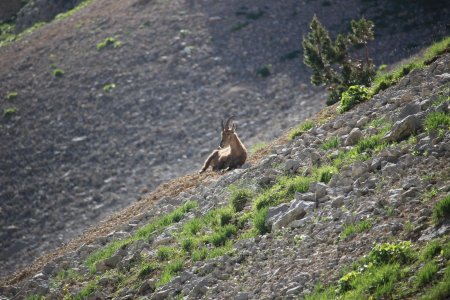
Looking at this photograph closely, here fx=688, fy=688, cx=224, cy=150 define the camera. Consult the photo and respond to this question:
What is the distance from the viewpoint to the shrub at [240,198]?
1349cm

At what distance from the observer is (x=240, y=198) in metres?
13.7

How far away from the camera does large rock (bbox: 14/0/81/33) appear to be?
1726 inches

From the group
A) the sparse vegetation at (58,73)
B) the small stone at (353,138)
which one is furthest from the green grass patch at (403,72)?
the sparse vegetation at (58,73)

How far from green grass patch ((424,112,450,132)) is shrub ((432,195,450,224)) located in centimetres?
241

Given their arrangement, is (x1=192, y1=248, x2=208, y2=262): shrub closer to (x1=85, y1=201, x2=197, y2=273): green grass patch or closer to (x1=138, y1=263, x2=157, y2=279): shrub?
(x1=138, y1=263, x2=157, y2=279): shrub

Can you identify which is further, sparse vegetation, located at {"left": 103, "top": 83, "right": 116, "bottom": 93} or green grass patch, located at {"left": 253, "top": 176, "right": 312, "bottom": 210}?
sparse vegetation, located at {"left": 103, "top": 83, "right": 116, "bottom": 93}


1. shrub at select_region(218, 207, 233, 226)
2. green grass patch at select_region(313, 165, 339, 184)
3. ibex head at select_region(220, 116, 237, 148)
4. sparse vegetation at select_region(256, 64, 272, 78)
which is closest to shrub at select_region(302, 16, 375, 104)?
ibex head at select_region(220, 116, 237, 148)

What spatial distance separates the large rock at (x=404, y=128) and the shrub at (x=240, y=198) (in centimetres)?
299

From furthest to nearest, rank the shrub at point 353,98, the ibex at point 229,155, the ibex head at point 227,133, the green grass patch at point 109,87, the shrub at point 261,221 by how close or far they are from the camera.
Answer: the green grass patch at point 109,87 < the ibex head at point 227,133 < the ibex at point 229,155 < the shrub at point 353,98 < the shrub at point 261,221

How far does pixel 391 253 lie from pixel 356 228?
1137 mm

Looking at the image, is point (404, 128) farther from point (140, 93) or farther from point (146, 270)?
point (140, 93)

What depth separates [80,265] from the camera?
14867 mm

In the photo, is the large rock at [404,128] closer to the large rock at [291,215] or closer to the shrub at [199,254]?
the large rock at [291,215]

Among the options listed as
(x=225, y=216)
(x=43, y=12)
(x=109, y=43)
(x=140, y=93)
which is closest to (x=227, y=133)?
(x=225, y=216)
